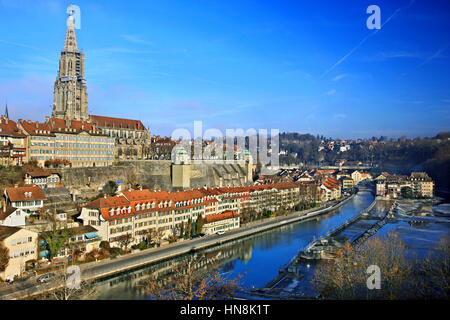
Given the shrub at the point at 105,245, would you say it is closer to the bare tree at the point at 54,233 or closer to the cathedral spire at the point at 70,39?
the bare tree at the point at 54,233

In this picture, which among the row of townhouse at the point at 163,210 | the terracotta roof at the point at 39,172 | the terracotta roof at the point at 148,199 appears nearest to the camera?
the row of townhouse at the point at 163,210

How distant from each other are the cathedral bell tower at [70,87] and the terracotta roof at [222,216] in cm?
2011

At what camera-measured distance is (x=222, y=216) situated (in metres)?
26.6

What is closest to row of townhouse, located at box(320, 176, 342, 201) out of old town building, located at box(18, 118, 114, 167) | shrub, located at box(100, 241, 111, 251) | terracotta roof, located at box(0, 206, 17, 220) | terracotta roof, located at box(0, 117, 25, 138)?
old town building, located at box(18, 118, 114, 167)

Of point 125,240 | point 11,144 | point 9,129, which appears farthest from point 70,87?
point 125,240

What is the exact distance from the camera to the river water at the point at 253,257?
52.0 feet

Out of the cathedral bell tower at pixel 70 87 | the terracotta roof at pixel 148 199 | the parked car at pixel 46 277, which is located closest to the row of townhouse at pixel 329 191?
the terracotta roof at pixel 148 199

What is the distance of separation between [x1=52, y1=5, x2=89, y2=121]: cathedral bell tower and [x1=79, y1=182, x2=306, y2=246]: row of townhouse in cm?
1903

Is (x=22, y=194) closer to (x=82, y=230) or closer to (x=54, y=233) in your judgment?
(x=82, y=230)

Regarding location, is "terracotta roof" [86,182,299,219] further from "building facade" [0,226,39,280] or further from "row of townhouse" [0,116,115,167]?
"row of townhouse" [0,116,115,167]

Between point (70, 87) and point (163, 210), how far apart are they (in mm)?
23327

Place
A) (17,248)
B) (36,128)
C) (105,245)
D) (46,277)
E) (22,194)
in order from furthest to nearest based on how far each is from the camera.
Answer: (36,128), (22,194), (105,245), (17,248), (46,277)

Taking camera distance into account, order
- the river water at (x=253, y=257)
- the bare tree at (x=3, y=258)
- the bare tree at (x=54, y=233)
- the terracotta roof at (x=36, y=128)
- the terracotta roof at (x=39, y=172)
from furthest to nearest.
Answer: the terracotta roof at (x=36, y=128) → the terracotta roof at (x=39, y=172) → the bare tree at (x=54, y=233) → the river water at (x=253, y=257) → the bare tree at (x=3, y=258)
